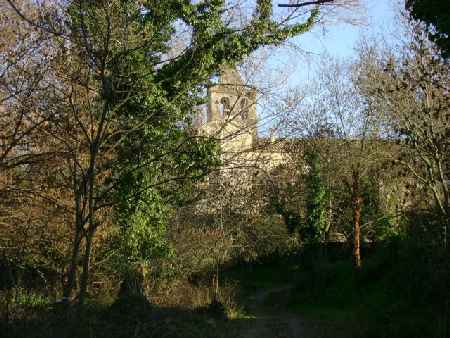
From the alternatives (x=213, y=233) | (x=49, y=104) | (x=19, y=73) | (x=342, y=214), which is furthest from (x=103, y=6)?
(x=342, y=214)

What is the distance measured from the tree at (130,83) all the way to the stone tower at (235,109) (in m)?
0.38

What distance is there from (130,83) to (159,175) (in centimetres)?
244

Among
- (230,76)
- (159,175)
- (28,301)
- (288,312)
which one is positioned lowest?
(288,312)

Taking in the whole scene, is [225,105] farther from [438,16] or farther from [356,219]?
[356,219]

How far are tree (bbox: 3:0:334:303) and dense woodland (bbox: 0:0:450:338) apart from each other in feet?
0.14

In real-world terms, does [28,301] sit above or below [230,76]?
below

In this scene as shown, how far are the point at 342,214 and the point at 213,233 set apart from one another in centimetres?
1000

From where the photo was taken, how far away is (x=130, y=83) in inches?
364

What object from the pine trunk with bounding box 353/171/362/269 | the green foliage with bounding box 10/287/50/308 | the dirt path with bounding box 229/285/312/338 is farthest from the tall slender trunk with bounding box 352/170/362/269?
the green foliage with bounding box 10/287/50/308

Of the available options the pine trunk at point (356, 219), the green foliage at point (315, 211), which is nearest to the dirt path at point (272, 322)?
the pine trunk at point (356, 219)

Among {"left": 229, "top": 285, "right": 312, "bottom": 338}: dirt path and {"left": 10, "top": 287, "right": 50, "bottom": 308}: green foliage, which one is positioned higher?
{"left": 10, "top": 287, "right": 50, "bottom": 308}: green foliage

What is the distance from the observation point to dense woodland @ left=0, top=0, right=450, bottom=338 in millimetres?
8422

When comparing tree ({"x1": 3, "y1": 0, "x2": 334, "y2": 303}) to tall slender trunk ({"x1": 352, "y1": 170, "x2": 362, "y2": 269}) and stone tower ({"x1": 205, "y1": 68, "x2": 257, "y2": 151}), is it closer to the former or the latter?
stone tower ({"x1": 205, "y1": 68, "x2": 257, "y2": 151})

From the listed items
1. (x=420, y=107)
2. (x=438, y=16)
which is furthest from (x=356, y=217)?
(x=438, y=16)
